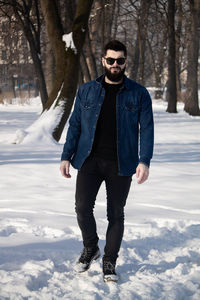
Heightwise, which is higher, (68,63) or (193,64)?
(68,63)

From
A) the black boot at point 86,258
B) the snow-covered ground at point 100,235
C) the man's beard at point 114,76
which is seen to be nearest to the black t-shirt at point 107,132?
the man's beard at point 114,76

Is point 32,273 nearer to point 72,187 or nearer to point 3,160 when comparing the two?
point 72,187

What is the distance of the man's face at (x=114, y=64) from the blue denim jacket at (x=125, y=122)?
0.10m

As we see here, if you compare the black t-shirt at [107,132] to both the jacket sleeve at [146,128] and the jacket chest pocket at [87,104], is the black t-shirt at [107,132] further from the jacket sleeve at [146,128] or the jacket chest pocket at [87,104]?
the jacket sleeve at [146,128]

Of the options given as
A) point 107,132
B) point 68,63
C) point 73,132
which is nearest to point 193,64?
point 68,63

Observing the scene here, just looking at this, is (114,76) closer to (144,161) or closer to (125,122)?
(125,122)

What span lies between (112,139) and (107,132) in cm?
7

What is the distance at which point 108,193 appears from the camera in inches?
146

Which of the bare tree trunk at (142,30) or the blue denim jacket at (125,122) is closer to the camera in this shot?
the blue denim jacket at (125,122)

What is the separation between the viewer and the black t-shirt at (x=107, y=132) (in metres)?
3.60

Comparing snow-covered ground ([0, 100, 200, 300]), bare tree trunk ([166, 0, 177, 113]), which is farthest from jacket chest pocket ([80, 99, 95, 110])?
bare tree trunk ([166, 0, 177, 113])

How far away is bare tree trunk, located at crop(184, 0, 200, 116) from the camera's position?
21047 mm

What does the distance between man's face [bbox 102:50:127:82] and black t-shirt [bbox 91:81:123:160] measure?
0.15m

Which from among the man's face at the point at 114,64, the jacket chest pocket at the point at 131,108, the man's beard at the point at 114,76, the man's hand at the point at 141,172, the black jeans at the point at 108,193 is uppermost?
A: the man's face at the point at 114,64
